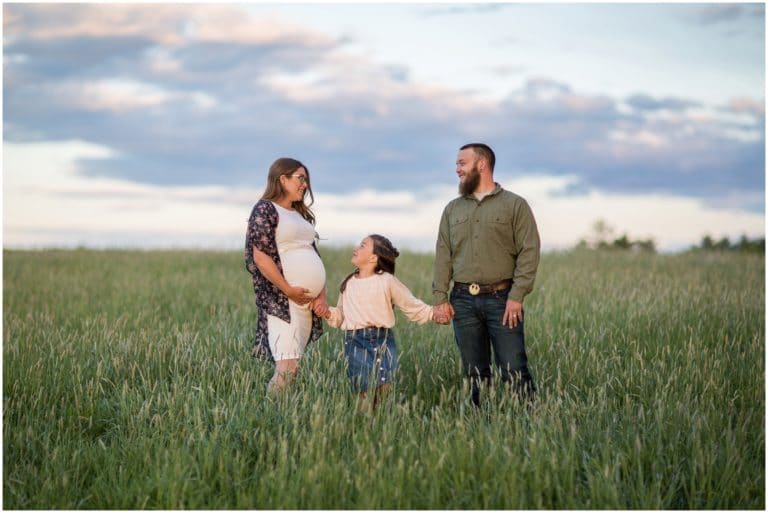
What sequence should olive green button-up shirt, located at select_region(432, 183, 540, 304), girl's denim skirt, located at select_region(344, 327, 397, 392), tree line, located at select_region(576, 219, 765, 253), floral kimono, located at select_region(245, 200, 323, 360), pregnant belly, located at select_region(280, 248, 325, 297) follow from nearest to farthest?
girl's denim skirt, located at select_region(344, 327, 397, 392)
floral kimono, located at select_region(245, 200, 323, 360)
pregnant belly, located at select_region(280, 248, 325, 297)
olive green button-up shirt, located at select_region(432, 183, 540, 304)
tree line, located at select_region(576, 219, 765, 253)

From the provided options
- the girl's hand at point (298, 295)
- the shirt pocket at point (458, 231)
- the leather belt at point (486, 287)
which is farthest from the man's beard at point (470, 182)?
the girl's hand at point (298, 295)

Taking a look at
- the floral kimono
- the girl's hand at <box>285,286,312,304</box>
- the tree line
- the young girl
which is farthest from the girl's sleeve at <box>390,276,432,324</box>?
the tree line

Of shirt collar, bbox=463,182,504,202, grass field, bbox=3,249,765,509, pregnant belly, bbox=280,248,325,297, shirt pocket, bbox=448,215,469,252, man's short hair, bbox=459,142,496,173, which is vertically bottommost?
grass field, bbox=3,249,765,509

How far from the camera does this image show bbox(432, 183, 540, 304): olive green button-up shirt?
6223 millimetres

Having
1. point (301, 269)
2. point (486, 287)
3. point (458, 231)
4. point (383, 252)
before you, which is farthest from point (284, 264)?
point (486, 287)

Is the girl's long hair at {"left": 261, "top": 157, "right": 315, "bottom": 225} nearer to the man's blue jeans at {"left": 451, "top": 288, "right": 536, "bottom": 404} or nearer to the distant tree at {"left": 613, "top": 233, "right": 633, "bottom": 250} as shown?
the man's blue jeans at {"left": 451, "top": 288, "right": 536, "bottom": 404}

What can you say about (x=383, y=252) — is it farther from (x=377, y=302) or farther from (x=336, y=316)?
(x=336, y=316)

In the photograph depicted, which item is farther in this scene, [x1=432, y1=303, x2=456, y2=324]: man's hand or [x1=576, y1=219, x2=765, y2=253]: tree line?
[x1=576, y1=219, x2=765, y2=253]: tree line

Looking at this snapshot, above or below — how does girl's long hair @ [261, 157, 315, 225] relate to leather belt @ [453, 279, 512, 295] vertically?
above

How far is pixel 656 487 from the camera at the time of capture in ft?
15.1

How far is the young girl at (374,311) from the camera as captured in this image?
19.5ft

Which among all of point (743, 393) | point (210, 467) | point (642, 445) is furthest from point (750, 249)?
point (210, 467)

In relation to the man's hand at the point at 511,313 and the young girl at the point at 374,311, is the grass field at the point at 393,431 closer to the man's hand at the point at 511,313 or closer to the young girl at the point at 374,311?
the young girl at the point at 374,311

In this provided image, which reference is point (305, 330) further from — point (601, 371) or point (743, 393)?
point (743, 393)
